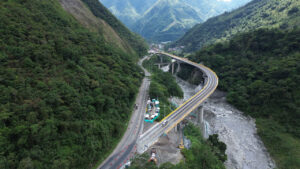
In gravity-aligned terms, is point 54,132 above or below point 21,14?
below

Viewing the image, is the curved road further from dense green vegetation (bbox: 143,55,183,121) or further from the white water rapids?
the white water rapids

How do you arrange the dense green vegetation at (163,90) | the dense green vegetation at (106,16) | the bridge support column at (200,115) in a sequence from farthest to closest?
the dense green vegetation at (106,16), the bridge support column at (200,115), the dense green vegetation at (163,90)

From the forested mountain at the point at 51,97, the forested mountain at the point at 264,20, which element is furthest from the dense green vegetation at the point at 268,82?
the forested mountain at the point at 51,97

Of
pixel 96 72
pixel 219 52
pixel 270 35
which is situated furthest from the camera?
pixel 219 52

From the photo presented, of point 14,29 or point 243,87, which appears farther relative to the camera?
point 243,87

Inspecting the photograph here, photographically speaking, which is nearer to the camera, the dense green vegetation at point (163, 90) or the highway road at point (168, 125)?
the highway road at point (168, 125)

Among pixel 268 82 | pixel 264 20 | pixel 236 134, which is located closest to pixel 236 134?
pixel 236 134

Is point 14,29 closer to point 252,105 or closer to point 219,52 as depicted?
point 252,105

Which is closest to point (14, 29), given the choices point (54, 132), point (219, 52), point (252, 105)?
point (54, 132)

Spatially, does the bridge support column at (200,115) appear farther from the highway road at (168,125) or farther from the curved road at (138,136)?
the curved road at (138,136)
